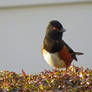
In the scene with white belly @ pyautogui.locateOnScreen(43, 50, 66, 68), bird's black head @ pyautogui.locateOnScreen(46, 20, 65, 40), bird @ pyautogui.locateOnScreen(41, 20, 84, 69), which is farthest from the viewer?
white belly @ pyautogui.locateOnScreen(43, 50, 66, 68)

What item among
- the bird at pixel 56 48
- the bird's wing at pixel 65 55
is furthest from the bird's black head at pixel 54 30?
the bird's wing at pixel 65 55

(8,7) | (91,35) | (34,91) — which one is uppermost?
(8,7)

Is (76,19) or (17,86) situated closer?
(17,86)

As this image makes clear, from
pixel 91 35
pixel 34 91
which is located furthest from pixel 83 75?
pixel 91 35

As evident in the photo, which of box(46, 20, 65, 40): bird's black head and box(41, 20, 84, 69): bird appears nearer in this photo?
box(46, 20, 65, 40): bird's black head

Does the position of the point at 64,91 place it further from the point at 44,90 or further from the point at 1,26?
the point at 1,26

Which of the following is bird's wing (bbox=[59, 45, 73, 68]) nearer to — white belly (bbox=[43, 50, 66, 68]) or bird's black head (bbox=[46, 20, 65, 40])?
white belly (bbox=[43, 50, 66, 68])

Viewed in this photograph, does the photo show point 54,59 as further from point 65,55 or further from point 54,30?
point 54,30

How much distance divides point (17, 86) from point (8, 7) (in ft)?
19.8

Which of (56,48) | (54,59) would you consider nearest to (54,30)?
(56,48)

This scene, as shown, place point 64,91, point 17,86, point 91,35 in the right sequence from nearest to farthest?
point 64,91, point 17,86, point 91,35

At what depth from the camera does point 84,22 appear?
9289mm

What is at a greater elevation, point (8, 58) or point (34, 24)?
point (34, 24)

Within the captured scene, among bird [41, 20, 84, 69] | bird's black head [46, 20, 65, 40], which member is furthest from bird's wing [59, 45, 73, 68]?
bird's black head [46, 20, 65, 40]
